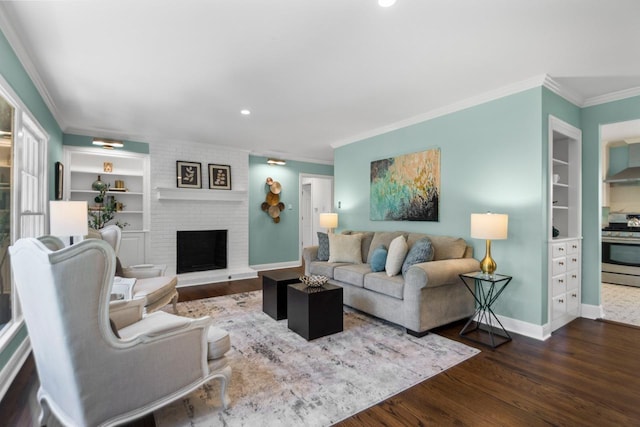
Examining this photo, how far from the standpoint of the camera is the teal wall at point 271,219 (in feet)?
21.9

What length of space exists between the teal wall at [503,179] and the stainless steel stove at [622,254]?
11.0 ft

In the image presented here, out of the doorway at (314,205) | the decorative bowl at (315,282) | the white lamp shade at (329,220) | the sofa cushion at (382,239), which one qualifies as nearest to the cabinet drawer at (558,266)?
the sofa cushion at (382,239)

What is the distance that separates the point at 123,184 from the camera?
17.9ft

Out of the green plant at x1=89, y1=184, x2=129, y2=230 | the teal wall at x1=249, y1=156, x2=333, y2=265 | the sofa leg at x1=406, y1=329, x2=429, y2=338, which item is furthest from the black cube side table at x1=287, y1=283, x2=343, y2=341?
the green plant at x1=89, y1=184, x2=129, y2=230

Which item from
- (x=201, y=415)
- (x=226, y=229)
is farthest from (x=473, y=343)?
(x=226, y=229)

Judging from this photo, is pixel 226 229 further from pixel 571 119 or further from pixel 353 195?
pixel 571 119

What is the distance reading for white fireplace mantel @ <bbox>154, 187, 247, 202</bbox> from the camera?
216 inches

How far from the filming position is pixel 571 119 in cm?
355

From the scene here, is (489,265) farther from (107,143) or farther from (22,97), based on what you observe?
(107,143)

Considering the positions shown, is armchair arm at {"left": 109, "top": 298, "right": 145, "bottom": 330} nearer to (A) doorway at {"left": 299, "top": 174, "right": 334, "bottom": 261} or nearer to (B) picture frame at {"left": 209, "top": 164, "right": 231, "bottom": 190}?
(B) picture frame at {"left": 209, "top": 164, "right": 231, "bottom": 190}

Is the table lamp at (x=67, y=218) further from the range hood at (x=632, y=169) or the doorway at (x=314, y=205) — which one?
the range hood at (x=632, y=169)

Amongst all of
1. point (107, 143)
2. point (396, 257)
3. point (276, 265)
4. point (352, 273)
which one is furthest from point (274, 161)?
point (396, 257)

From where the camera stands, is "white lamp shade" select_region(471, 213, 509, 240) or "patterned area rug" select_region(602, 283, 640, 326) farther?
"patterned area rug" select_region(602, 283, 640, 326)

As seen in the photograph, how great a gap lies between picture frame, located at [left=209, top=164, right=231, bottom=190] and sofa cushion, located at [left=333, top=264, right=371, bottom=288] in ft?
10.3
